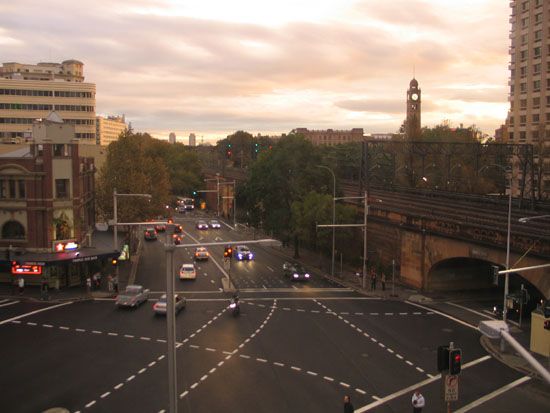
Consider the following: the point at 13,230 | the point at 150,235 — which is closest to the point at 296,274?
the point at 13,230

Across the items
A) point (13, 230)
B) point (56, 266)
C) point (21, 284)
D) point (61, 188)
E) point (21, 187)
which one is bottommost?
point (21, 284)

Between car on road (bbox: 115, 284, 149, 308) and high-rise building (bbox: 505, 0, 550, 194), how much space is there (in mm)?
69176

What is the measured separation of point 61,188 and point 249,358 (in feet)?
93.3

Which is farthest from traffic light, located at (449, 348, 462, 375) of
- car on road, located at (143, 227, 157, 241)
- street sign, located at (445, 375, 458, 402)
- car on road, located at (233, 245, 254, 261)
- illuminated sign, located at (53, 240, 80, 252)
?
car on road, located at (143, 227, 157, 241)

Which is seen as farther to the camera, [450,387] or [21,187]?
[21,187]

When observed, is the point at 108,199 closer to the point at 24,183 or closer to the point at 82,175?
the point at 82,175

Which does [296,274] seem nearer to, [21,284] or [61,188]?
[61,188]

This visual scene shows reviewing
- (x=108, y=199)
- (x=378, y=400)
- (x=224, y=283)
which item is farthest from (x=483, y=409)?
(x=108, y=199)

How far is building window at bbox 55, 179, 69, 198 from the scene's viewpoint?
48250 millimetres

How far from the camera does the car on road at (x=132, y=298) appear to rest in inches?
1545

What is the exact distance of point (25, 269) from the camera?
1736 inches

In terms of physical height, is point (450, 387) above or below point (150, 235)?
above

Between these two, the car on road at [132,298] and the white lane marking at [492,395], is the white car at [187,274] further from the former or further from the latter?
the white lane marking at [492,395]

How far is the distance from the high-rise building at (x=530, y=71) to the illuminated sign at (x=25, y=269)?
7397cm
